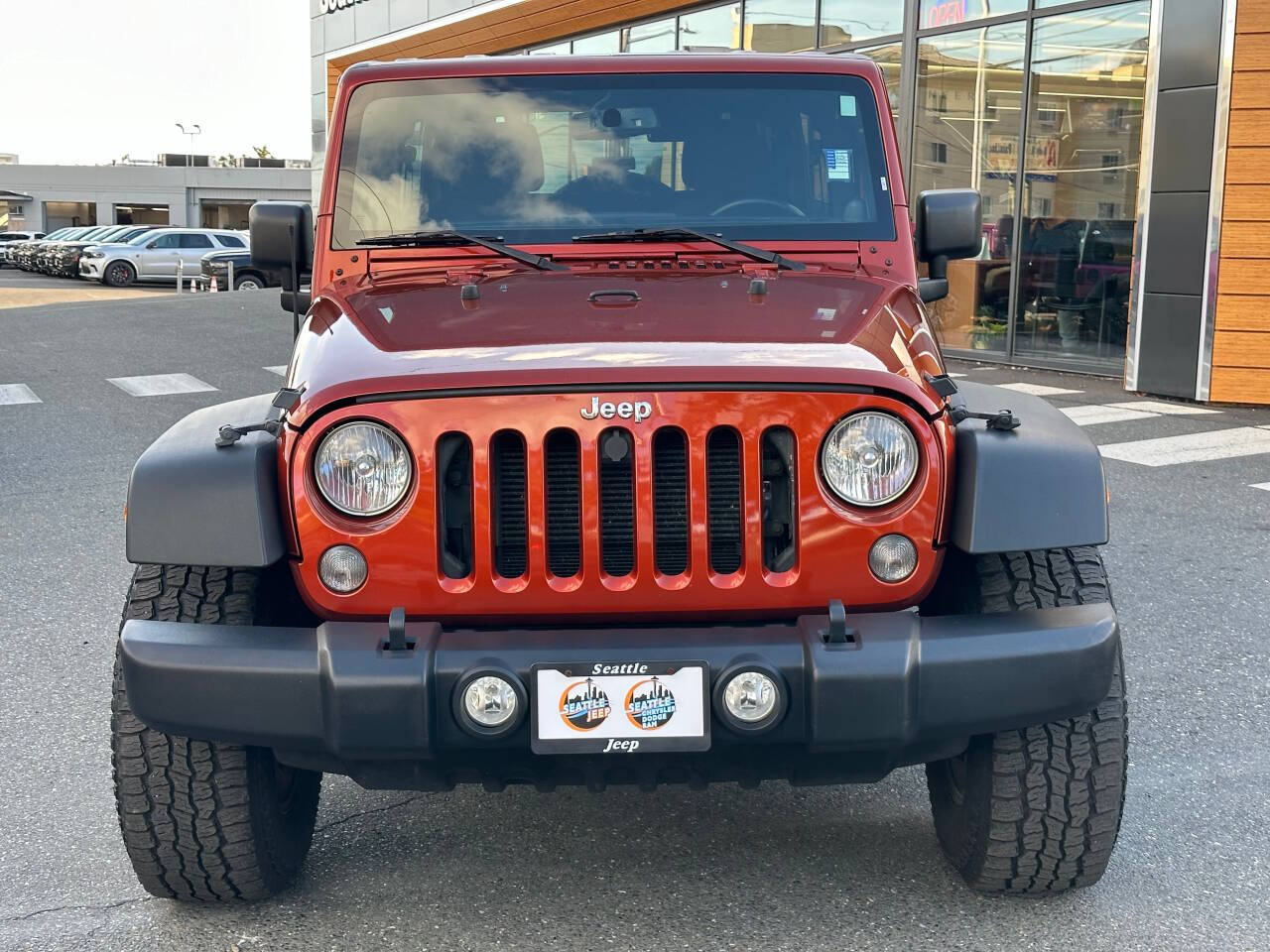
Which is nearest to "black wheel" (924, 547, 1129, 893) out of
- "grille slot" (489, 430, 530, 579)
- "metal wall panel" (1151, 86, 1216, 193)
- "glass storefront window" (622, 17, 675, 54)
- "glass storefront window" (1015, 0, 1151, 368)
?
"grille slot" (489, 430, 530, 579)

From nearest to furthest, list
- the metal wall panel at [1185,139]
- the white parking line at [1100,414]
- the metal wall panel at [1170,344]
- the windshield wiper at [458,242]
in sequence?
the windshield wiper at [458,242]
the white parking line at [1100,414]
the metal wall panel at [1185,139]
the metal wall panel at [1170,344]

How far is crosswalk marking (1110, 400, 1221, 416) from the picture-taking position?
1117 cm

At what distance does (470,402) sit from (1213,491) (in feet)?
20.8

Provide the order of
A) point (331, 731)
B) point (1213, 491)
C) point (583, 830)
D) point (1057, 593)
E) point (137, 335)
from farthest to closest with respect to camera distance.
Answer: point (137, 335), point (1213, 491), point (583, 830), point (1057, 593), point (331, 731)

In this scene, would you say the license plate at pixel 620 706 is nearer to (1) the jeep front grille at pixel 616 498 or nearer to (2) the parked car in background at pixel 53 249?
(1) the jeep front grille at pixel 616 498

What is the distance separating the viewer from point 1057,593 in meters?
2.93

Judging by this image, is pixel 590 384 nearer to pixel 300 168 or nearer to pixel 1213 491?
pixel 1213 491

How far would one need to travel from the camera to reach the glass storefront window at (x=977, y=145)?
14109 millimetres

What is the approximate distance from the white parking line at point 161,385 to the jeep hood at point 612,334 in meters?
9.57

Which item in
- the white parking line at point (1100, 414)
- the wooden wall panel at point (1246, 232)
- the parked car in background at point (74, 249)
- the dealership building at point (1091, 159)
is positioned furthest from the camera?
the parked car in background at point (74, 249)

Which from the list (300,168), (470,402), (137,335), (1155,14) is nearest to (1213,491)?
(1155,14)

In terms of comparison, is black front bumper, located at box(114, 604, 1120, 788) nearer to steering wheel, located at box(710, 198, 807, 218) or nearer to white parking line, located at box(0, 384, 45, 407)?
steering wheel, located at box(710, 198, 807, 218)

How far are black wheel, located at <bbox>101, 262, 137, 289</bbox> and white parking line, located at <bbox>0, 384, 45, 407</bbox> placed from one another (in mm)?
21415

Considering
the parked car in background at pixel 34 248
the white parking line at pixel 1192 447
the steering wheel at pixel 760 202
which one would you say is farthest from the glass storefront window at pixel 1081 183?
the parked car in background at pixel 34 248
